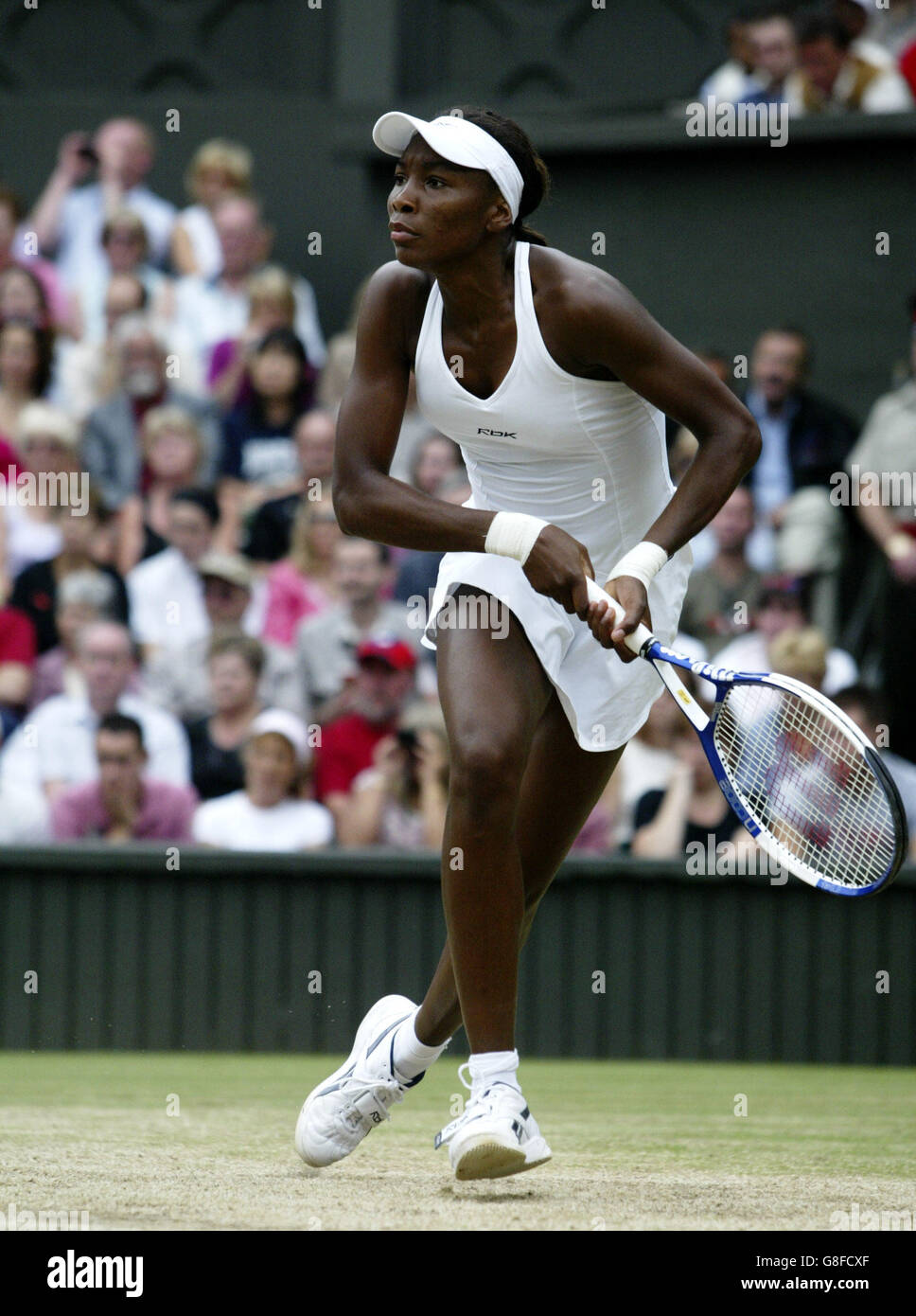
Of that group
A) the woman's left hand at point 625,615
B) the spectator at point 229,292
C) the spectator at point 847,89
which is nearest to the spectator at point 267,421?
the spectator at point 229,292

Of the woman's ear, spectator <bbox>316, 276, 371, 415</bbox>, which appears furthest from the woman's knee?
spectator <bbox>316, 276, 371, 415</bbox>

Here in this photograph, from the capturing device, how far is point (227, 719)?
779cm

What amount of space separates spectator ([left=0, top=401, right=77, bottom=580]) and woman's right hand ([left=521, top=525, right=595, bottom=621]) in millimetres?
5206

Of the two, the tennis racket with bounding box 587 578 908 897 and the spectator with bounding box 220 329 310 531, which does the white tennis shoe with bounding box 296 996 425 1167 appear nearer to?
the tennis racket with bounding box 587 578 908 897

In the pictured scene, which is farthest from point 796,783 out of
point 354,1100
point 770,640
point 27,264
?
point 27,264

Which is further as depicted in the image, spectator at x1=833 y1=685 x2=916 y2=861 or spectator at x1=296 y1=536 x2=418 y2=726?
spectator at x1=296 y1=536 x2=418 y2=726

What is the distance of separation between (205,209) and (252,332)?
939 millimetres

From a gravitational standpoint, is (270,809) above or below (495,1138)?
above

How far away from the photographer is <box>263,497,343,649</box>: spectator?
8.26 m

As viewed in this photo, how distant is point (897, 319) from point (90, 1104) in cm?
571

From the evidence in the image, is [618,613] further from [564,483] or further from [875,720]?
[875,720]

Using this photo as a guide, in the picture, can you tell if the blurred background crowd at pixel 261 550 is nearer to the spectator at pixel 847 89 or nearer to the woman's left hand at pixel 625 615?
the spectator at pixel 847 89

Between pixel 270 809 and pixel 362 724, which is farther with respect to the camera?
pixel 362 724
